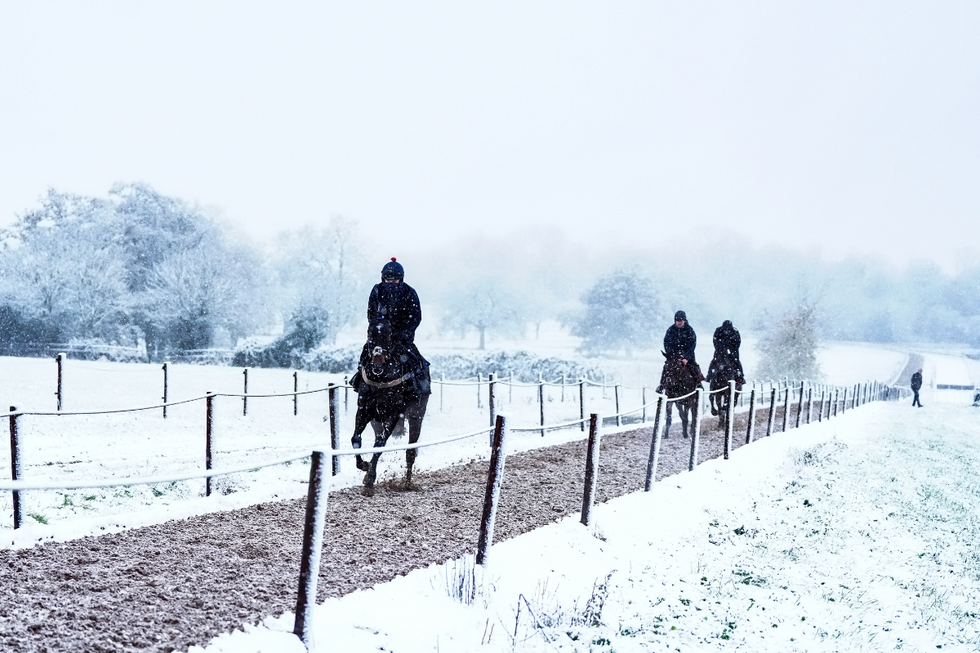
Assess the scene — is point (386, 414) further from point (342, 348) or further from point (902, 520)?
point (342, 348)

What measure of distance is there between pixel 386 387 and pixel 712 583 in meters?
3.77

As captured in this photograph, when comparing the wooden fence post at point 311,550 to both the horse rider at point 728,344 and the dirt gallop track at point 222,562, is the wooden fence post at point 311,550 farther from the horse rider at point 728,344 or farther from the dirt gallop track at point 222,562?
the horse rider at point 728,344

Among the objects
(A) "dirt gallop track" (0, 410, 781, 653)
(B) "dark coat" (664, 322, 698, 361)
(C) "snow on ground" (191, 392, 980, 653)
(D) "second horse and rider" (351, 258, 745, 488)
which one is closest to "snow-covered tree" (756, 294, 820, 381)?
(B) "dark coat" (664, 322, 698, 361)

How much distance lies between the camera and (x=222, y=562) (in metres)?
5.04

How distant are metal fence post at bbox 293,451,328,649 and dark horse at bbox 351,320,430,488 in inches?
141

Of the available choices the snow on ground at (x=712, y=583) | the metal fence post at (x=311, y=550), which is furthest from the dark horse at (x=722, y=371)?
the metal fence post at (x=311, y=550)

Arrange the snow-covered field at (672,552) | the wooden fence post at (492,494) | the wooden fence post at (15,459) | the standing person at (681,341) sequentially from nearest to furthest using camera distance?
1. the snow-covered field at (672,552)
2. the wooden fence post at (492,494)
3. the wooden fence post at (15,459)
4. the standing person at (681,341)

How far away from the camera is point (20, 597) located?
4.16m

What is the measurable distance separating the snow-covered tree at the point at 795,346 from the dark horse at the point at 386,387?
147ft

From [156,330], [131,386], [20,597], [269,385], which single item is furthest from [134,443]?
[156,330]

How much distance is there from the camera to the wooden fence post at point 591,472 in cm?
657

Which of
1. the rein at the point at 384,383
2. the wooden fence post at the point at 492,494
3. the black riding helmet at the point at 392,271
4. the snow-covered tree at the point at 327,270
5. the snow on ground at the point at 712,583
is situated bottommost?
the snow on ground at the point at 712,583

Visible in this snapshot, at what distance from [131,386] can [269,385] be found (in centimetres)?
508

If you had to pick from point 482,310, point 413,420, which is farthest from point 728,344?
point 482,310
